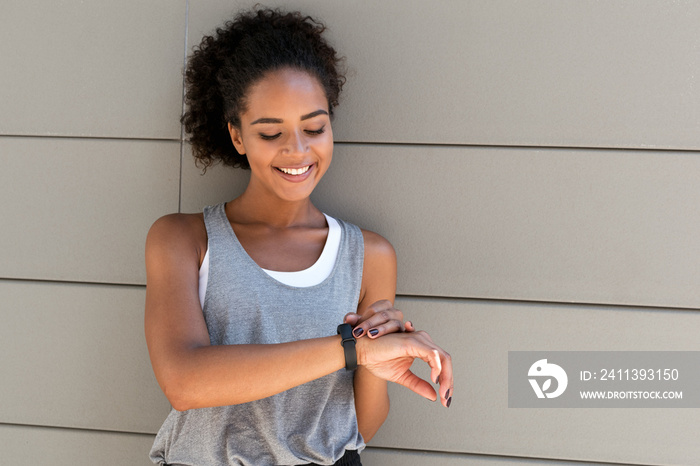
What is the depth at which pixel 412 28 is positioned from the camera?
5.66 ft

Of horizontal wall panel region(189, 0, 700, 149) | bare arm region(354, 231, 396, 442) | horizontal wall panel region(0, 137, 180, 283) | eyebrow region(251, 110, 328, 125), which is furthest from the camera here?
horizontal wall panel region(0, 137, 180, 283)

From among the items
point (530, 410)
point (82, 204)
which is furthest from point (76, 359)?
point (530, 410)

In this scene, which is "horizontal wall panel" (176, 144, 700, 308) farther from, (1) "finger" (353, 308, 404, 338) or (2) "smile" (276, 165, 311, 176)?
(1) "finger" (353, 308, 404, 338)

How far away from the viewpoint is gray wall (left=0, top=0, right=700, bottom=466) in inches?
66.0

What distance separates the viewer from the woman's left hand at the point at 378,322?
49.3 inches

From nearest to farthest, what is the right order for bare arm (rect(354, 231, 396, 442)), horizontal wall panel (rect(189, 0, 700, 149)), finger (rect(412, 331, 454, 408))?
finger (rect(412, 331, 454, 408)) → bare arm (rect(354, 231, 396, 442)) → horizontal wall panel (rect(189, 0, 700, 149))

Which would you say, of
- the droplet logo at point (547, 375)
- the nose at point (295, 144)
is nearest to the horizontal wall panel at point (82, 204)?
the nose at point (295, 144)

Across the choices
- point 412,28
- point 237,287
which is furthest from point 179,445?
point 412,28

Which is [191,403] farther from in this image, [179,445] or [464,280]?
[464,280]

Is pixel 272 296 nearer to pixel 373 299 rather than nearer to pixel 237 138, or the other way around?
pixel 373 299

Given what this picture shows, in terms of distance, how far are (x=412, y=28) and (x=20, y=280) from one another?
1.35m

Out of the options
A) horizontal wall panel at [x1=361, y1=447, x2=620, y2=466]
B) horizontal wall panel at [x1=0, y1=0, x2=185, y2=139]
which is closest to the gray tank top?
horizontal wall panel at [x1=361, y1=447, x2=620, y2=466]

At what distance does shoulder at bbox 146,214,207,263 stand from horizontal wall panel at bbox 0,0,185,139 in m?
0.36

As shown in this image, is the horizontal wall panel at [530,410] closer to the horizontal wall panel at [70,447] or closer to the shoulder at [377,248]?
the shoulder at [377,248]
